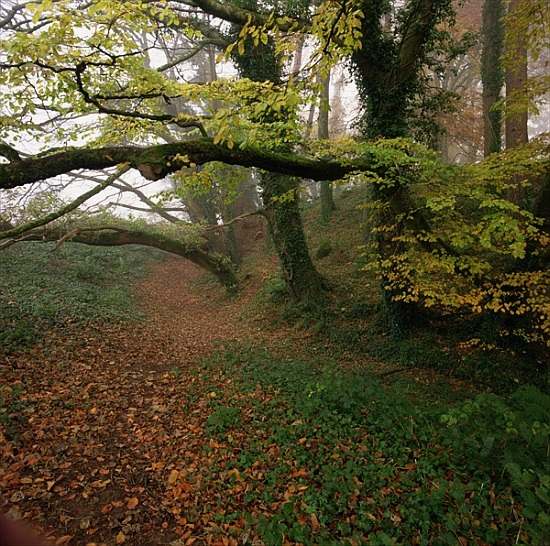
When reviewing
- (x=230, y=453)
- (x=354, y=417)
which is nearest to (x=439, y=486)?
(x=354, y=417)

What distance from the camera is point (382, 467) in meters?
4.02

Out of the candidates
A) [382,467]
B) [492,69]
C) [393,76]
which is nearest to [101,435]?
[382,467]

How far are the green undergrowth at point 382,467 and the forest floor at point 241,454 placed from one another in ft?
0.05

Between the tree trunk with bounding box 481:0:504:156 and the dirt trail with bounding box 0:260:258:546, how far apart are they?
10.3 meters

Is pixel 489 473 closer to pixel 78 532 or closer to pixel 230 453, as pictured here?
pixel 230 453

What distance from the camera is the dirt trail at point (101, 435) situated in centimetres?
369

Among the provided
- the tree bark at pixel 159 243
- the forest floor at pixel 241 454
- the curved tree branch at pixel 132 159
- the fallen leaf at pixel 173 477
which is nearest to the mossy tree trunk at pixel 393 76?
the forest floor at pixel 241 454

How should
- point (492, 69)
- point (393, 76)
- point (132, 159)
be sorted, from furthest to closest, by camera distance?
point (492, 69), point (393, 76), point (132, 159)

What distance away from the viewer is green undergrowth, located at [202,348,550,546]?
315cm

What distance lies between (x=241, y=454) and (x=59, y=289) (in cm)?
952

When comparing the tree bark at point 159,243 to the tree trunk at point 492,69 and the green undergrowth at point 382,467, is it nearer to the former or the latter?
the green undergrowth at point 382,467

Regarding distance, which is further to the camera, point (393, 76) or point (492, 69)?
point (492, 69)

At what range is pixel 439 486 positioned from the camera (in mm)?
3527

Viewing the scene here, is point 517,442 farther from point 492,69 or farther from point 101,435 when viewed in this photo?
point 492,69
